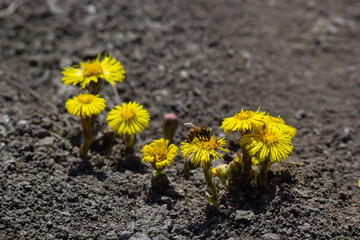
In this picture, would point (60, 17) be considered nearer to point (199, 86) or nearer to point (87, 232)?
point (199, 86)

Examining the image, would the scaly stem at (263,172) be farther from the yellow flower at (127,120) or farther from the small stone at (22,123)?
the small stone at (22,123)

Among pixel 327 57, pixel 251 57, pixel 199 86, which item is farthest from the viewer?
pixel 327 57

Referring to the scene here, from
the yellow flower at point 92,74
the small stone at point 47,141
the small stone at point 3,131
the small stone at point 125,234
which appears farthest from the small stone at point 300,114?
the small stone at point 3,131

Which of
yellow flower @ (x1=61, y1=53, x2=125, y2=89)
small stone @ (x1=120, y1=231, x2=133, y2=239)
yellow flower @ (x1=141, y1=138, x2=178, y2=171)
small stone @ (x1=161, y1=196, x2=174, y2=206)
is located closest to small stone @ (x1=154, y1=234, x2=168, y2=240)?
small stone @ (x1=120, y1=231, x2=133, y2=239)

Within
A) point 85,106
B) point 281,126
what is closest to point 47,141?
point 85,106

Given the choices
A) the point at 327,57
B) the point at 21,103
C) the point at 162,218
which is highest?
the point at 327,57

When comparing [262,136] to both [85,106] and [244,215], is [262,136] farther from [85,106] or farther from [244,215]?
[85,106]

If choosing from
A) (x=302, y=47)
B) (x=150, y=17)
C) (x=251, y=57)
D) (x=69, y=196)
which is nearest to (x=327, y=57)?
(x=302, y=47)
